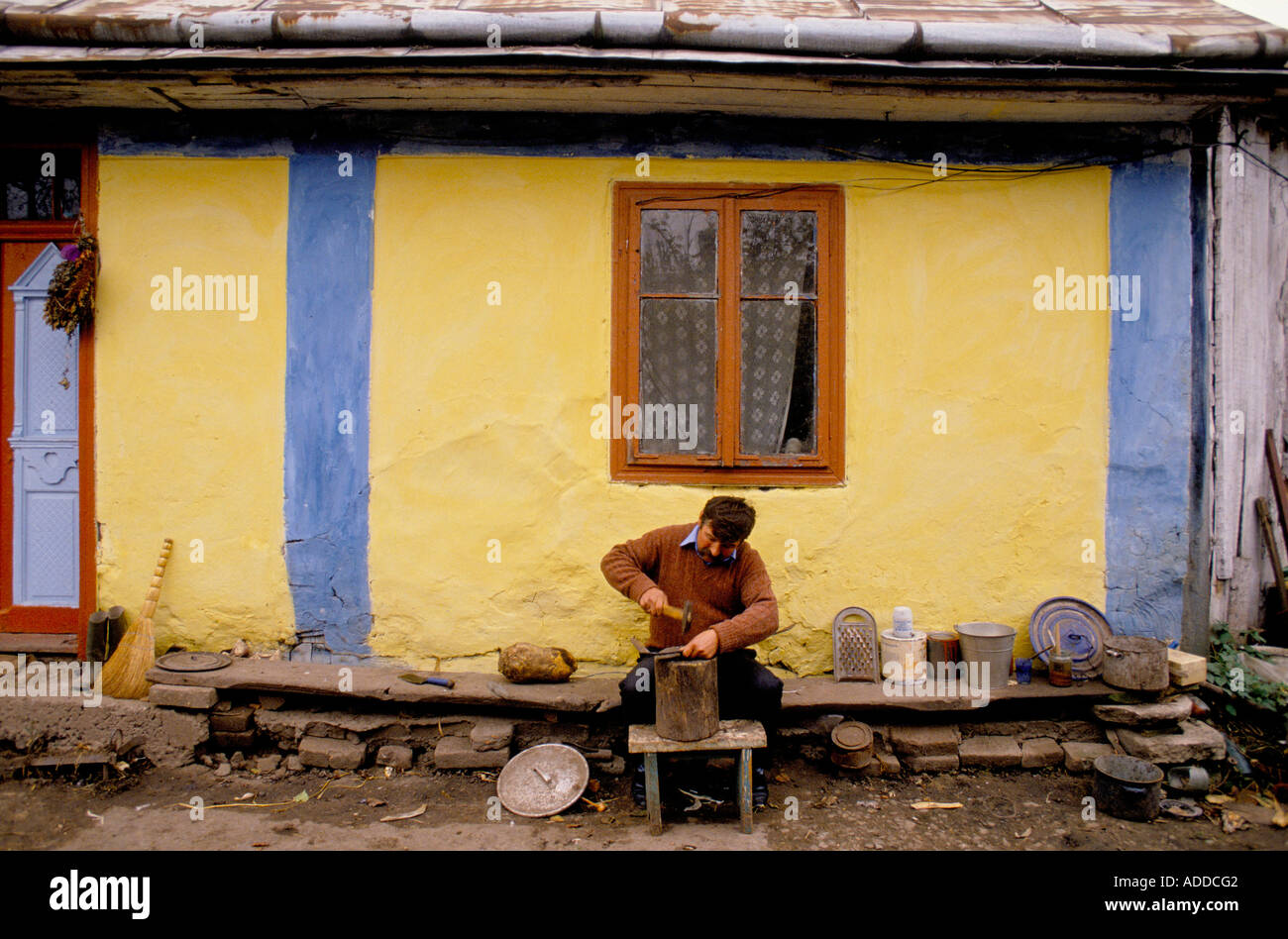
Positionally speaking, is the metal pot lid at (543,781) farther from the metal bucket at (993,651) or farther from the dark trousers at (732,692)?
the metal bucket at (993,651)

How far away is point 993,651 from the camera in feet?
15.2

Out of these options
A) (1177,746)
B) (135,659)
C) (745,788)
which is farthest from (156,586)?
(1177,746)

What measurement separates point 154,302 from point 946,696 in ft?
16.9

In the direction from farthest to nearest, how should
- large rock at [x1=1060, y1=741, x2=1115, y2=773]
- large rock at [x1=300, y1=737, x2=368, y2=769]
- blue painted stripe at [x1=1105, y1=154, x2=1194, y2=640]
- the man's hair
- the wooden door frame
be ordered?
the wooden door frame → blue painted stripe at [x1=1105, y1=154, x2=1194, y2=640] → large rock at [x1=300, y1=737, x2=368, y2=769] → large rock at [x1=1060, y1=741, x2=1115, y2=773] → the man's hair

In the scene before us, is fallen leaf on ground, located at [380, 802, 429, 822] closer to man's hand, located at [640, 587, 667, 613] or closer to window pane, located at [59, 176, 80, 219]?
man's hand, located at [640, 587, 667, 613]

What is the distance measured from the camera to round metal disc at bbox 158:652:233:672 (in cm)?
469

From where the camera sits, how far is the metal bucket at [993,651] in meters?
4.64

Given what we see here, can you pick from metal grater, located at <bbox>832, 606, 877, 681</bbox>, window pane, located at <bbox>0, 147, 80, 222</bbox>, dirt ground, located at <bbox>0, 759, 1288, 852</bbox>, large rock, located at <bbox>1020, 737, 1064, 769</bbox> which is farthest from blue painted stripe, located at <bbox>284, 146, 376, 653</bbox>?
large rock, located at <bbox>1020, 737, 1064, 769</bbox>

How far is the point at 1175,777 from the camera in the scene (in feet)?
14.1

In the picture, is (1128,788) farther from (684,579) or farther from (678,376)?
(678,376)

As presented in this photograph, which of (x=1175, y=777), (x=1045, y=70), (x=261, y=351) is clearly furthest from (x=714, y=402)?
(x=1175, y=777)

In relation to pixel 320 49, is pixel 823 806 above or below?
below

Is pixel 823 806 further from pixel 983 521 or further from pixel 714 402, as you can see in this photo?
pixel 714 402

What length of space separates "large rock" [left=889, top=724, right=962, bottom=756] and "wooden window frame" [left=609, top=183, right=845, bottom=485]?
4.77 ft
